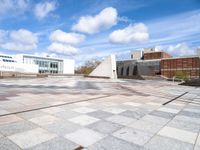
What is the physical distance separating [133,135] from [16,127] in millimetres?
3013

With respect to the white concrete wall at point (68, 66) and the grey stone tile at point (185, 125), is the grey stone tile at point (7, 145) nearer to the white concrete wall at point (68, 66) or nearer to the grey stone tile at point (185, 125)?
the grey stone tile at point (185, 125)

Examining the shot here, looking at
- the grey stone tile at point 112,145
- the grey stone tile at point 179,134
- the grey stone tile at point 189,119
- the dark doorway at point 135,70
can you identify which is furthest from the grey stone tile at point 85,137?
the dark doorway at point 135,70

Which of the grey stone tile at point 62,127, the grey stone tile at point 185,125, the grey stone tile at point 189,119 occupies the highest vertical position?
the grey stone tile at point 62,127

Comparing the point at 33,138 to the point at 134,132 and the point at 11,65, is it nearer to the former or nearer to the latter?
the point at 134,132

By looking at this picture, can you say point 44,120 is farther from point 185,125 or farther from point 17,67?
point 17,67

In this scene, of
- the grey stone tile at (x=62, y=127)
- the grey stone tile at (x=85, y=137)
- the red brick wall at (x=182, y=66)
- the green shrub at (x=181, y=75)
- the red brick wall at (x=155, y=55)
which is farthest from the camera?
the red brick wall at (x=155, y=55)

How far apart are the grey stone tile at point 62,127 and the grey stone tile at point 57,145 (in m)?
0.37

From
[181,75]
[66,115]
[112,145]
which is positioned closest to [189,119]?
[112,145]

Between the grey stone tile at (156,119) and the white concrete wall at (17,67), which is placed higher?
the white concrete wall at (17,67)

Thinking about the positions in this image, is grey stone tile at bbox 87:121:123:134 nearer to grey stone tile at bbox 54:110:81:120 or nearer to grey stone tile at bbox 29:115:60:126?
grey stone tile at bbox 54:110:81:120

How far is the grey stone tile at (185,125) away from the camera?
472 cm

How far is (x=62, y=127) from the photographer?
4.44m

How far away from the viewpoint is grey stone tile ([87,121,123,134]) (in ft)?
14.2

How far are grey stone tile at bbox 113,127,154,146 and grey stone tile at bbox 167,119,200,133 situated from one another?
1.28 meters
